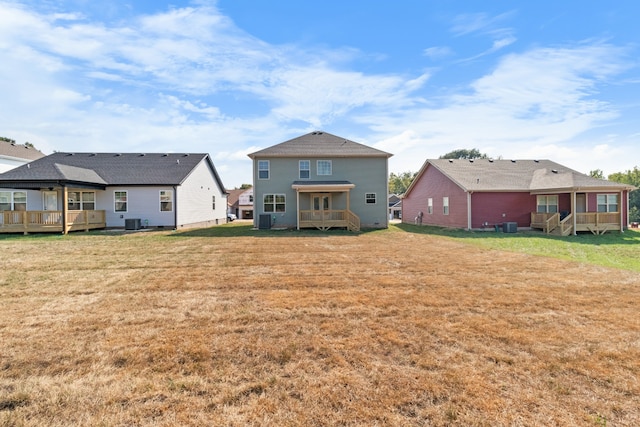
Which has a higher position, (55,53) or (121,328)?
(55,53)

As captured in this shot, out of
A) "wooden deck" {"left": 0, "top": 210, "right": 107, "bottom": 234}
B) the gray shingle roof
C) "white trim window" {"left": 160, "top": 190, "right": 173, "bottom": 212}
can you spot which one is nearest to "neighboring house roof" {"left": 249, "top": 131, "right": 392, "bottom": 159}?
the gray shingle roof

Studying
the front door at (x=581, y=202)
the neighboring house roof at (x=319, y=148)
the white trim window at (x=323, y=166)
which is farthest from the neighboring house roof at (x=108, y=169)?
the front door at (x=581, y=202)

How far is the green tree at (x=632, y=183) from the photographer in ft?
167

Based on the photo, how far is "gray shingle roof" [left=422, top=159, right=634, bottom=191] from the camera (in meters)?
18.0

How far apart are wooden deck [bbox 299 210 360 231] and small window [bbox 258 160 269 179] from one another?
3.67 metres

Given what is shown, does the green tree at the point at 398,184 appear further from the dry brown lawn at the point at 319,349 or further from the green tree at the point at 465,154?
the dry brown lawn at the point at 319,349

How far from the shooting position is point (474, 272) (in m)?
7.72

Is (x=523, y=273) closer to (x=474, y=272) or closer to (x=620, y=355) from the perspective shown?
(x=474, y=272)

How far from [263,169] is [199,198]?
6.39m

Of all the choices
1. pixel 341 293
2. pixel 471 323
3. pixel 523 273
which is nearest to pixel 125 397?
pixel 341 293

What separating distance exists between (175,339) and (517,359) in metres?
4.00

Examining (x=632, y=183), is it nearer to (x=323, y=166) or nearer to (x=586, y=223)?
(x=586, y=223)

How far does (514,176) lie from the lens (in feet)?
70.6

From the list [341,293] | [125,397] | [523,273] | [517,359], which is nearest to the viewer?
[125,397]
